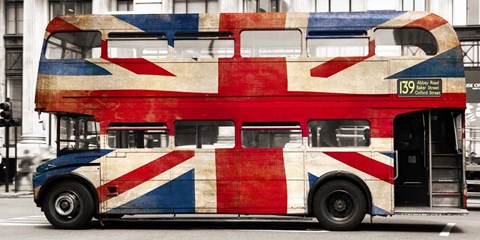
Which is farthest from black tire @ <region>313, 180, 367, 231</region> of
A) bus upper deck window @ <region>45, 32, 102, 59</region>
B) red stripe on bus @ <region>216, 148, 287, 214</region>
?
bus upper deck window @ <region>45, 32, 102, 59</region>

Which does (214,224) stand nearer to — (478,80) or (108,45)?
(108,45)

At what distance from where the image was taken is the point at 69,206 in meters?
16.5

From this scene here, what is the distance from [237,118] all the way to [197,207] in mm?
1808

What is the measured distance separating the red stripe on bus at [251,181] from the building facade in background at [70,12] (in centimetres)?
2102

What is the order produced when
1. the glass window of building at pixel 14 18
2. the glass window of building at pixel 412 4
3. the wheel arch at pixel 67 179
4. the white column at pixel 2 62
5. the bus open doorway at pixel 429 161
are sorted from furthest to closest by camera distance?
the glass window of building at pixel 14 18 < the white column at pixel 2 62 < the glass window of building at pixel 412 4 < the wheel arch at pixel 67 179 < the bus open doorway at pixel 429 161

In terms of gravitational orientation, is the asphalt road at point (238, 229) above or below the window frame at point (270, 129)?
below

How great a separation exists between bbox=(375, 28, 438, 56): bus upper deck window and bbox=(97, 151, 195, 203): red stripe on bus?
4.03m

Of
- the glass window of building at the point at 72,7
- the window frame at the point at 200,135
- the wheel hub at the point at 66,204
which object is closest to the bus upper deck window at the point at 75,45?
the window frame at the point at 200,135

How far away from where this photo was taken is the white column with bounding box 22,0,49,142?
131ft

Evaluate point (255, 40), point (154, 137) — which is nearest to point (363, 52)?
point (255, 40)

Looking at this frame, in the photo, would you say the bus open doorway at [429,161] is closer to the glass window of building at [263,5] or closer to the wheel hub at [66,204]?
the wheel hub at [66,204]

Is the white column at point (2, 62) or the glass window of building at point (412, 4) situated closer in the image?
the glass window of building at point (412, 4)

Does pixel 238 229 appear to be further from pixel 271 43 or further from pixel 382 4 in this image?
pixel 382 4

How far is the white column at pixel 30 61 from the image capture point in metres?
40.0
